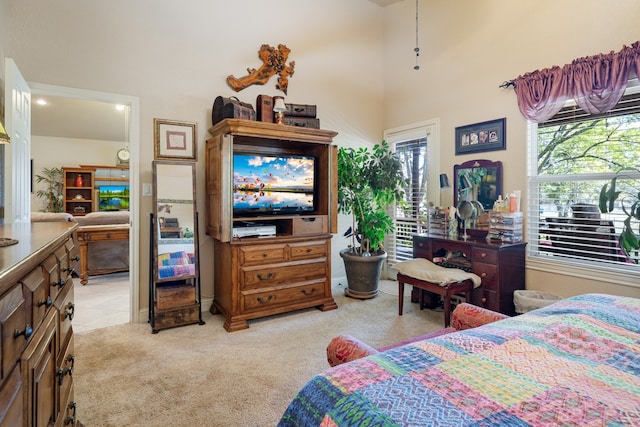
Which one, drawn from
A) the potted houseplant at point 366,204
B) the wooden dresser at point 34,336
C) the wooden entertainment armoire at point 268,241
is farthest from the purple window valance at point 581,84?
the wooden dresser at point 34,336

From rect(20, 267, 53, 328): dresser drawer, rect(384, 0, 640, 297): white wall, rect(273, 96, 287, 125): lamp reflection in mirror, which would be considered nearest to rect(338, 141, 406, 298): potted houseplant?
rect(384, 0, 640, 297): white wall

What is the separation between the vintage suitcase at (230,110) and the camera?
305 centimetres

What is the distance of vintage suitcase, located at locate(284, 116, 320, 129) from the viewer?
136 inches

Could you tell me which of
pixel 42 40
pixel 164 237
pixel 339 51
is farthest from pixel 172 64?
pixel 339 51

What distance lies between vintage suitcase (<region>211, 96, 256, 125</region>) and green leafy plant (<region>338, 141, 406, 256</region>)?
1.22 meters

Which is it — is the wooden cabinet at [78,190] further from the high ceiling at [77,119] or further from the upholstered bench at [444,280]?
the upholstered bench at [444,280]

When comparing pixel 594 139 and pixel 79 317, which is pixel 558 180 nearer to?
pixel 594 139

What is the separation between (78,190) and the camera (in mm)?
8359

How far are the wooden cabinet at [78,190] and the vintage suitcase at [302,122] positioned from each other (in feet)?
23.9

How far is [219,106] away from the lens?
319 cm

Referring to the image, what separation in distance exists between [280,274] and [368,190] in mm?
1544

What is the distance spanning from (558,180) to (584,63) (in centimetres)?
92

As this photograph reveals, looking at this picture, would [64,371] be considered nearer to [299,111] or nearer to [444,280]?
[444,280]

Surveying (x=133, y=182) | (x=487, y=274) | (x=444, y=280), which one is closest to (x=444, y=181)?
(x=487, y=274)
